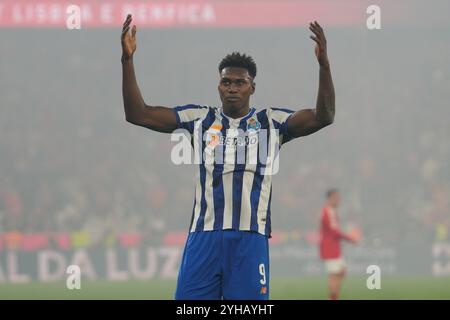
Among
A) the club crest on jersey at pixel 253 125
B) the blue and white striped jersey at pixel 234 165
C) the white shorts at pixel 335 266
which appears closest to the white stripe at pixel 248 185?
the blue and white striped jersey at pixel 234 165

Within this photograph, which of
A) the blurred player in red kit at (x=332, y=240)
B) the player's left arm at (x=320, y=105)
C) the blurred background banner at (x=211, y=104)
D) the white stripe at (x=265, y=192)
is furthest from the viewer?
the blurred background banner at (x=211, y=104)

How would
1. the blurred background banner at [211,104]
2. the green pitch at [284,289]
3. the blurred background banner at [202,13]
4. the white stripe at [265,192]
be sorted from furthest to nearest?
the blurred background banner at [211,104], the blurred background banner at [202,13], the green pitch at [284,289], the white stripe at [265,192]

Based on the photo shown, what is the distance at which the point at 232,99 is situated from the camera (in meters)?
5.58

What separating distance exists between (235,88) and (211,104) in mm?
14370

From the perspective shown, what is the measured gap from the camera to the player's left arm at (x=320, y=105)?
17.4 feet

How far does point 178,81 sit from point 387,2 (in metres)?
4.76

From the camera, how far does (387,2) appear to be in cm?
2034

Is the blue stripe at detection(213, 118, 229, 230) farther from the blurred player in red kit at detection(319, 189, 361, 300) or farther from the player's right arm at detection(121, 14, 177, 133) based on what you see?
the blurred player in red kit at detection(319, 189, 361, 300)

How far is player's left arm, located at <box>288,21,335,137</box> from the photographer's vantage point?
530 cm

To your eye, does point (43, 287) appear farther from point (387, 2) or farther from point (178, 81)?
point (387, 2)

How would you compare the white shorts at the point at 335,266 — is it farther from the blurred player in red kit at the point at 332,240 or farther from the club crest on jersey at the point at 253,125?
the club crest on jersey at the point at 253,125

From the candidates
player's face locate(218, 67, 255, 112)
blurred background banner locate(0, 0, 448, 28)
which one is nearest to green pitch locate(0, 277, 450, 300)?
blurred background banner locate(0, 0, 448, 28)

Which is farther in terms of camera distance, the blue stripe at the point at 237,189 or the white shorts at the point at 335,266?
the white shorts at the point at 335,266
